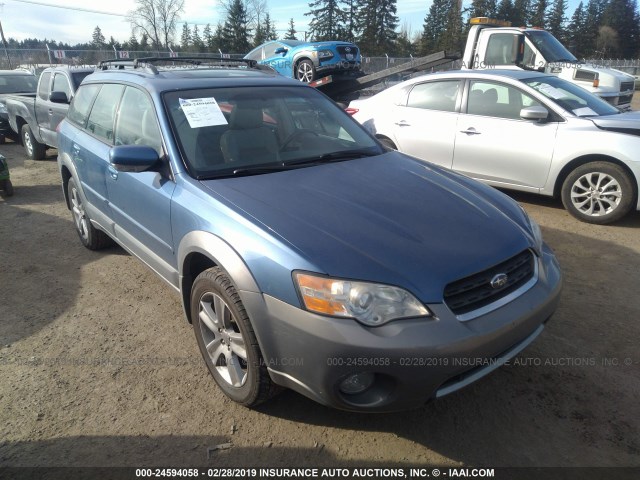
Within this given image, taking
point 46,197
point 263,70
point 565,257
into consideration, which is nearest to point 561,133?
point 565,257

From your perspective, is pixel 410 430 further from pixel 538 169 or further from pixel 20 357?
pixel 538 169

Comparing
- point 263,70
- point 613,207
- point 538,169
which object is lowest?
point 613,207

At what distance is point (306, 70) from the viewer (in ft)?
41.7

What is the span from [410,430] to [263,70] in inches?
127

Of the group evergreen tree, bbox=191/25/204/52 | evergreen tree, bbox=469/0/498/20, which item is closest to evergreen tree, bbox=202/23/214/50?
evergreen tree, bbox=191/25/204/52

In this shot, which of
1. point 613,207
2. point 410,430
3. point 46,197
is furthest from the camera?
point 46,197

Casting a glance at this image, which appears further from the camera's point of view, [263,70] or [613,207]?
[613,207]

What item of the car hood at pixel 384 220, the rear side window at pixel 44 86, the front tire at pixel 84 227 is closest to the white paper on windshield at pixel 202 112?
the car hood at pixel 384 220

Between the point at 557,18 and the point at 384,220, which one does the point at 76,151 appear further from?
the point at 557,18

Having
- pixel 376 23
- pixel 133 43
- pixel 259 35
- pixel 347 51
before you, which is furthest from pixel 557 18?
pixel 347 51

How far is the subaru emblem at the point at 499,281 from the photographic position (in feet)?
7.20

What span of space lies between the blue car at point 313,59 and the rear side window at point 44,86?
16.0 ft

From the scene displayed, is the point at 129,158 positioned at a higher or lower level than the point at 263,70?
lower

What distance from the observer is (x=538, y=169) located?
5.27m
